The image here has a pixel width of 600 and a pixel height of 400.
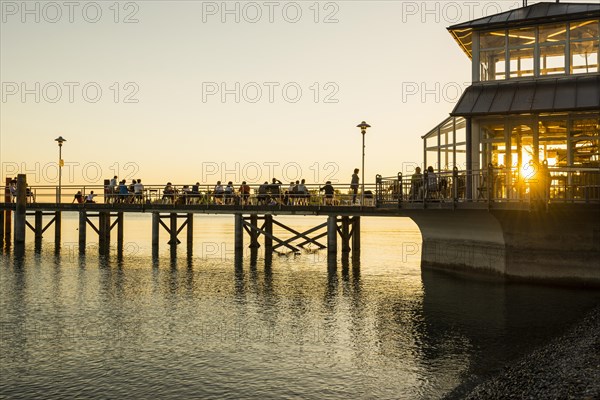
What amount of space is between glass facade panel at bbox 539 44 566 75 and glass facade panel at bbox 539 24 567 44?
25cm

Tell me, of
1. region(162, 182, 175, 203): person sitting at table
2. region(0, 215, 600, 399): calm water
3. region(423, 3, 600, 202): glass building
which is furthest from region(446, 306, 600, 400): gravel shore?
region(162, 182, 175, 203): person sitting at table

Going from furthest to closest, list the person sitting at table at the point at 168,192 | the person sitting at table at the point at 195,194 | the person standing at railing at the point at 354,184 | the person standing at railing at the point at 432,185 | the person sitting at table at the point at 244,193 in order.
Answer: the person sitting at table at the point at 168,192, the person sitting at table at the point at 195,194, the person sitting at table at the point at 244,193, the person standing at railing at the point at 354,184, the person standing at railing at the point at 432,185

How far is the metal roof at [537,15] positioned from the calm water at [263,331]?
30.6 feet

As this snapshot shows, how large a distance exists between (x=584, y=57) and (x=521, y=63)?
2083 mm

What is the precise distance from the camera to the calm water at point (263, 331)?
10109 mm

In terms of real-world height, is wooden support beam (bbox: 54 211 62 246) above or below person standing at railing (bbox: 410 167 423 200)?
below

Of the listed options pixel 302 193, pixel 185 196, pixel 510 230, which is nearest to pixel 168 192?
pixel 185 196

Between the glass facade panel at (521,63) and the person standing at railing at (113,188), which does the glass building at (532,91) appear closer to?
the glass facade panel at (521,63)

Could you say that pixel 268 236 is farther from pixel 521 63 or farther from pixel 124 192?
pixel 521 63

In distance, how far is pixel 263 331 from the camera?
13.9 meters

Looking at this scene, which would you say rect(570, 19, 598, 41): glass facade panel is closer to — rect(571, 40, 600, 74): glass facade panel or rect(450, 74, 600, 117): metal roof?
rect(571, 40, 600, 74): glass facade panel

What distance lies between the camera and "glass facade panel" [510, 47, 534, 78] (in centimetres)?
2173

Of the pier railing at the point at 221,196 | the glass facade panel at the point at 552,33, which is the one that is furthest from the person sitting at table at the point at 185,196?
the glass facade panel at the point at 552,33

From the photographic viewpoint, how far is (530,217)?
19.0 m
